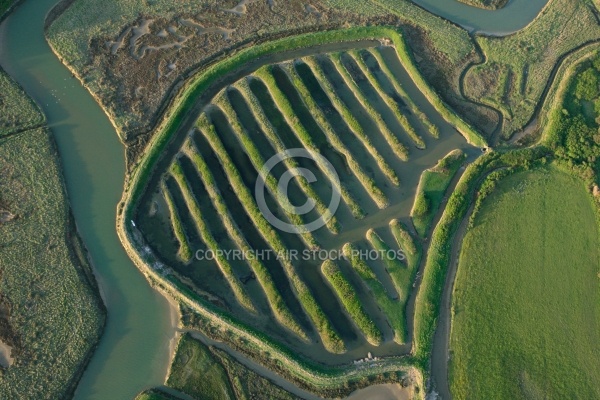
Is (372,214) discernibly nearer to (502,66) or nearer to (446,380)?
(446,380)

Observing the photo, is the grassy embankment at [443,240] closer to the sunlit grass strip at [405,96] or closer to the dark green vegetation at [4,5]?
the sunlit grass strip at [405,96]

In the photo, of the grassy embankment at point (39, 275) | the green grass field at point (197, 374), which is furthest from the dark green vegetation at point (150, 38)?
the green grass field at point (197, 374)

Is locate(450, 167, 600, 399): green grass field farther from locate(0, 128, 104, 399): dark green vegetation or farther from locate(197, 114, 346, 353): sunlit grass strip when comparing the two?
locate(0, 128, 104, 399): dark green vegetation

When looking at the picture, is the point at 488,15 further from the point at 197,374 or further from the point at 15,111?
the point at 15,111

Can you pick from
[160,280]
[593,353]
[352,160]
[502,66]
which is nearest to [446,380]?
[593,353]

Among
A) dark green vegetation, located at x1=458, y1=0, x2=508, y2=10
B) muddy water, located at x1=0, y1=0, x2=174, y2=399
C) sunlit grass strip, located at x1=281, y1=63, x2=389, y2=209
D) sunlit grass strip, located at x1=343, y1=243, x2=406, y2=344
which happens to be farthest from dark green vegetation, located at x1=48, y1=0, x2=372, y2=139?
sunlit grass strip, located at x1=343, y1=243, x2=406, y2=344

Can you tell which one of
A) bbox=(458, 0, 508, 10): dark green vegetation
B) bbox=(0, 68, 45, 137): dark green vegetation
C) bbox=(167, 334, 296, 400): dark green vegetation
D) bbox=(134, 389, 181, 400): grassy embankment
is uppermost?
bbox=(458, 0, 508, 10): dark green vegetation
